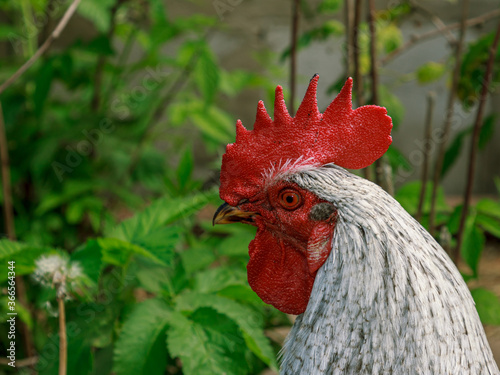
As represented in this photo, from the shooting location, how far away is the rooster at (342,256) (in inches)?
58.1

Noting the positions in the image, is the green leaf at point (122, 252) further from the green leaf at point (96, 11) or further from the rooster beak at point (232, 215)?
the green leaf at point (96, 11)

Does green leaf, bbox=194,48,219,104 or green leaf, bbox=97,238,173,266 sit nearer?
green leaf, bbox=97,238,173,266

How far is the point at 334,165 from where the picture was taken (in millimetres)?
1765

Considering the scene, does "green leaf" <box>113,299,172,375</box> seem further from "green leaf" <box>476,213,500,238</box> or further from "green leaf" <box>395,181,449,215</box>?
"green leaf" <box>476,213,500,238</box>

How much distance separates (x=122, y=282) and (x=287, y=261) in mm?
993

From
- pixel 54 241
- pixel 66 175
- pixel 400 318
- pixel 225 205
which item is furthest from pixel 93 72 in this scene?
pixel 400 318

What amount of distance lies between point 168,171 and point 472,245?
127 inches

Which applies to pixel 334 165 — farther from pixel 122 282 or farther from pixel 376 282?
pixel 122 282

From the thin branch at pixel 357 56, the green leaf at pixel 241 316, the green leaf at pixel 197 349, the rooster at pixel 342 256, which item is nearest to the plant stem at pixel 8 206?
the green leaf at pixel 241 316

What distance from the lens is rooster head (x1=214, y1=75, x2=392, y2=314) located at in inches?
68.1

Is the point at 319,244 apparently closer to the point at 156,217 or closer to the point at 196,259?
the point at 156,217

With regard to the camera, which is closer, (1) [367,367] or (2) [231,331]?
(1) [367,367]

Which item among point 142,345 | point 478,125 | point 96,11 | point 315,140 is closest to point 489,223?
point 478,125

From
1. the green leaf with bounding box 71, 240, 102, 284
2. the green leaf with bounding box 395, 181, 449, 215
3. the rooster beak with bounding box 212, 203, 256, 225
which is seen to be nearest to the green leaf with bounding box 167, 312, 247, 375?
the green leaf with bounding box 71, 240, 102, 284
